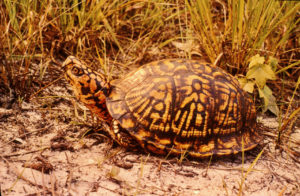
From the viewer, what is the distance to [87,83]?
5.73 ft

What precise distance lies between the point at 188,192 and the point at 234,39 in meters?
1.30

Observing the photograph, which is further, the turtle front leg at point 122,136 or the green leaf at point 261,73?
the green leaf at point 261,73

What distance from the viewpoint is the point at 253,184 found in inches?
66.2

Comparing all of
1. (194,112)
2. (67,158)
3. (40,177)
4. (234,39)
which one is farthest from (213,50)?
(40,177)

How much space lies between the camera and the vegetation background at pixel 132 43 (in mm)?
2066

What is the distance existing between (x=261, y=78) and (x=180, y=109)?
2.72ft

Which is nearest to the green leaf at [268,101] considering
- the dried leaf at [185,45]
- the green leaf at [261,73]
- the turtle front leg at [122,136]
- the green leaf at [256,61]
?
the green leaf at [261,73]

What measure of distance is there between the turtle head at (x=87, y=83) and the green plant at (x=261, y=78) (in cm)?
108

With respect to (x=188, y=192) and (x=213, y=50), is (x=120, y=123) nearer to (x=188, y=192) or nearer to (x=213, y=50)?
(x=188, y=192)

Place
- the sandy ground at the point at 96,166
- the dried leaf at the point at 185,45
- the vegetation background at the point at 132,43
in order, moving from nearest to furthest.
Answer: the sandy ground at the point at 96,166 → the vegetation background at the point at 132,43 → the dried leaf at the point at 185,45

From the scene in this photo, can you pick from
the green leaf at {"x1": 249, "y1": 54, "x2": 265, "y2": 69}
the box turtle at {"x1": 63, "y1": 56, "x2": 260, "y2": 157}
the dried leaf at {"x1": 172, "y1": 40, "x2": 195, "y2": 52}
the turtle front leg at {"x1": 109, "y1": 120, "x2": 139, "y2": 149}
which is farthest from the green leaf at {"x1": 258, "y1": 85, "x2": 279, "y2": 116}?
the turtle front leg at {"x1": 109, "y1": 120, "x2": 139, "y2": 149}

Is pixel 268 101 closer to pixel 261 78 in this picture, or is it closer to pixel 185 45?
pixel 261 78

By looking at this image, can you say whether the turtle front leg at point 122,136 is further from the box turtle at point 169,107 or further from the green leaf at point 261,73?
the green leaf at point 261,73

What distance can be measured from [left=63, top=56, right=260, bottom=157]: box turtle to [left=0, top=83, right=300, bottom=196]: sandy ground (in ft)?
0.34
